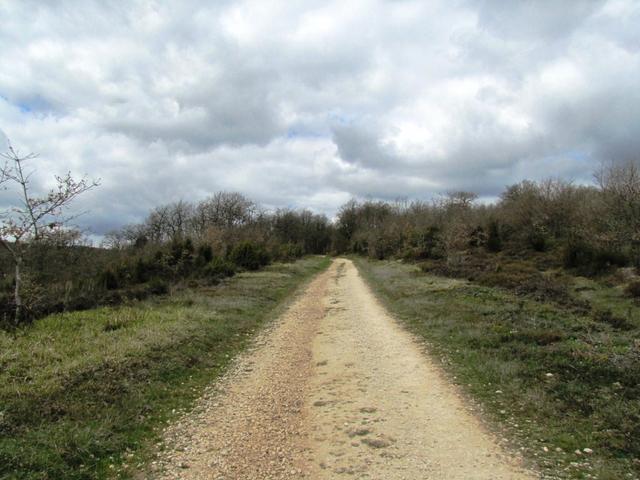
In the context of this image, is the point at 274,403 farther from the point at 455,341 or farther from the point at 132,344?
the point at 455,341

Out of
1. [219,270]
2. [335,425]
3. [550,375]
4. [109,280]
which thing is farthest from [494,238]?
[335,425]

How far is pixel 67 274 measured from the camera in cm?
2600

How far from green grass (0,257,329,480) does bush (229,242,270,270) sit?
2064cm

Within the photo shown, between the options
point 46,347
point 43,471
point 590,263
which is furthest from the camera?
point 590,263

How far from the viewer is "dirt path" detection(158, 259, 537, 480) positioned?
15.7 ft

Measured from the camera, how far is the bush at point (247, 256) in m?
33.9

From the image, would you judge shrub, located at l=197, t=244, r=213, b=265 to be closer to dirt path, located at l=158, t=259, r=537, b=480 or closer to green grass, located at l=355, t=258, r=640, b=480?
green grass, located at l=355, t=258, r=640, b=480

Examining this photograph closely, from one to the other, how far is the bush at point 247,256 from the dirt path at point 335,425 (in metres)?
24.1

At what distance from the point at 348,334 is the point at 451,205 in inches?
2211

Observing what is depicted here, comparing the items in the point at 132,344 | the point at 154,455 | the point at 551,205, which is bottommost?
the point at 154,455

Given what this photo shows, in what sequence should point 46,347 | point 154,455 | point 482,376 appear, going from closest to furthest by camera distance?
1. point 154,455
2. point 482,376
3. point 46,347

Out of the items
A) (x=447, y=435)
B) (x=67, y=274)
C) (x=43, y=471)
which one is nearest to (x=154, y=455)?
(x=43, y=471)

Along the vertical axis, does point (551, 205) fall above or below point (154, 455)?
above

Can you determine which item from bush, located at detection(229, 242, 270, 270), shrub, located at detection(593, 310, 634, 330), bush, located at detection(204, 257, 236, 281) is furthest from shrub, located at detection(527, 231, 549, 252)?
bush, located at detection(204, 257, 236, 281)
